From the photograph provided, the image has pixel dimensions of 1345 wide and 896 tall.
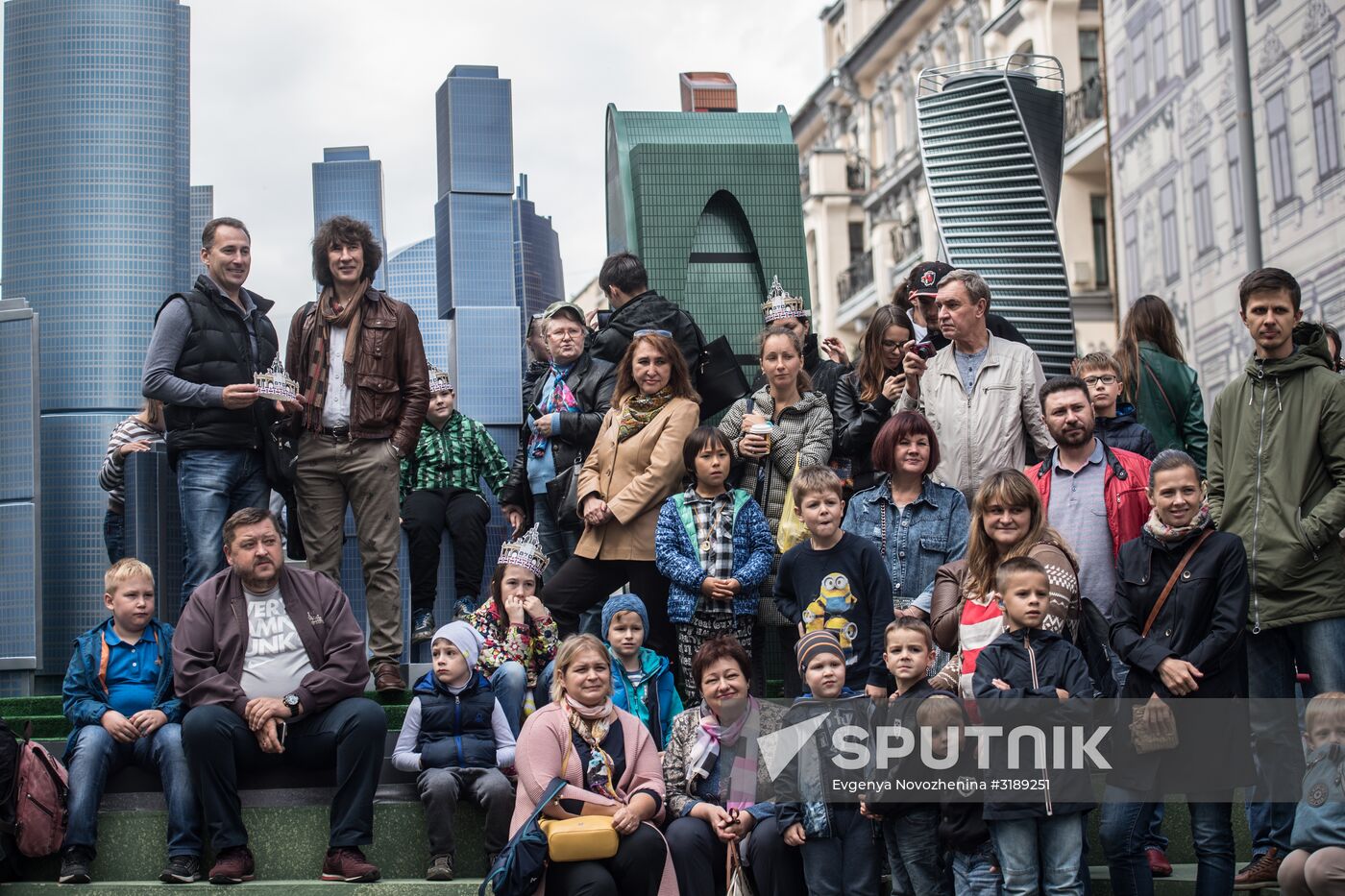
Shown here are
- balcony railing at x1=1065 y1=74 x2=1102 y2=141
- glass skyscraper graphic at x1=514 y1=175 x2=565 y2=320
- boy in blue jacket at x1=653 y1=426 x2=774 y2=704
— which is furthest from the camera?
balcony railing at x1=1065 y1=74 x2=1102 y2=141

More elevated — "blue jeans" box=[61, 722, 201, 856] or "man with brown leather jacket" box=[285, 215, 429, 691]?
"man with brown leather jacket" box=[285, 215, 429, 691]

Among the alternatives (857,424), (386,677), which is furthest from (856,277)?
(386,677)

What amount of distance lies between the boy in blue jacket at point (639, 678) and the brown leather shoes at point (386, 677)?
1639 millimetres

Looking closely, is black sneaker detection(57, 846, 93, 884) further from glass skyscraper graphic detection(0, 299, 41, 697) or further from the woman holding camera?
the woman holding camera

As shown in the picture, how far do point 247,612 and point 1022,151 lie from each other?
9.08 m

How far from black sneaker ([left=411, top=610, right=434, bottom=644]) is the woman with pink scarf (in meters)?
2.92

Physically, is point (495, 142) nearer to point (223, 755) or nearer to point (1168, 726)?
point (223, 755)

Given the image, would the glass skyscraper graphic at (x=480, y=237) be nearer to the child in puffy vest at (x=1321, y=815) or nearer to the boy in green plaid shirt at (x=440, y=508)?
the boy in green plaid shirt at (x=440, y=508)

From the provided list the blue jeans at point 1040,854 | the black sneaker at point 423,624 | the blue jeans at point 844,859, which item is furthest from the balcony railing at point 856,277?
the blue jeans at point 1040,854

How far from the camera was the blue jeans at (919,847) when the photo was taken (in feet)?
20.2

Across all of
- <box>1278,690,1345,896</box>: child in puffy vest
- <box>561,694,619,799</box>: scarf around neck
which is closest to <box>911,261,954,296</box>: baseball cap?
<box>561,694,619,799</box>: scarf around neck

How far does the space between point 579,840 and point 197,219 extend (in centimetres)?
761

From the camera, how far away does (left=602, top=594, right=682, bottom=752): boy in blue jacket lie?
7133 millimetres

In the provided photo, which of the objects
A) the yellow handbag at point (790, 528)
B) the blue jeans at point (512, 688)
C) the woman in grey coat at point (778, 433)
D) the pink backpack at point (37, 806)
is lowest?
the pink backpack at point (37, 806)
